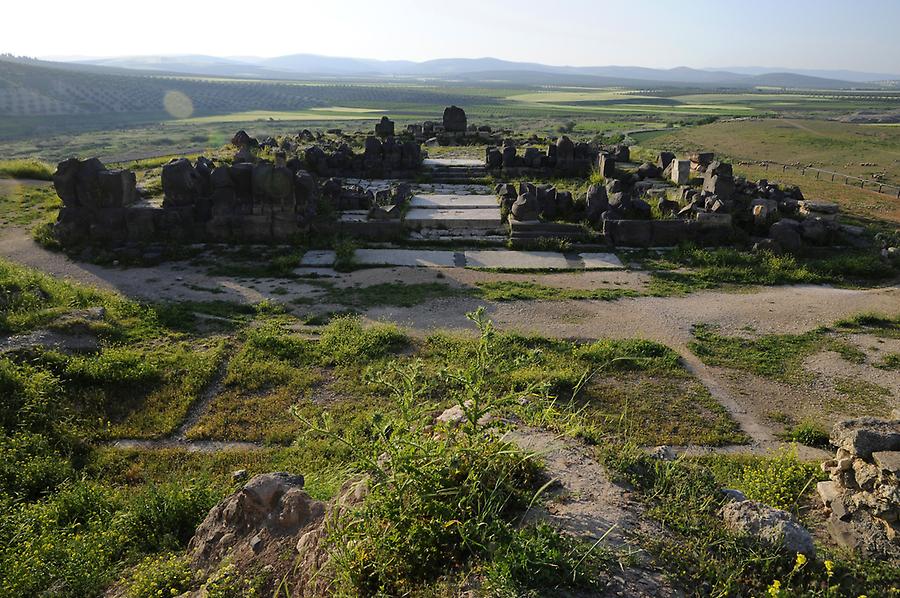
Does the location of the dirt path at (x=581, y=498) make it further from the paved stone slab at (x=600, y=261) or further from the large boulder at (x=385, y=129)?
the large boulder at (x=385, y=129)

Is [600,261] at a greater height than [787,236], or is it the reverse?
[787,236]

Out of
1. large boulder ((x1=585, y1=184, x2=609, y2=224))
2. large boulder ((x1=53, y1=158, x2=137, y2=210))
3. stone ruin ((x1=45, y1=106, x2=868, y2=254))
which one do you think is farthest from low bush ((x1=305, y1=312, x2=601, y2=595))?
large boulder ((x1=53, y1=158, x2=137, y2=210))

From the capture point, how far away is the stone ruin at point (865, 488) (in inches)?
213

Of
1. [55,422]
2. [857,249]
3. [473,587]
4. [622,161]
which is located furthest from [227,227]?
[622,161]

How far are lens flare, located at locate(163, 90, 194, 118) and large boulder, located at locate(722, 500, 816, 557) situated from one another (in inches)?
4184

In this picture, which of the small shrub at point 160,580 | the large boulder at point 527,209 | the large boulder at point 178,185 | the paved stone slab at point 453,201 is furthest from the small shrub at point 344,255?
the small shrub at point 160,580

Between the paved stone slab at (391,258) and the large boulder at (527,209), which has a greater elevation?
the large boulder at (527,209)

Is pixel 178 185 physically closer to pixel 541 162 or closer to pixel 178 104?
pixel 541 162

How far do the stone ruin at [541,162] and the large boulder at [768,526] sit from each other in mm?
21145

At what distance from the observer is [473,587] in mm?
3758

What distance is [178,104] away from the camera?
11044 cm

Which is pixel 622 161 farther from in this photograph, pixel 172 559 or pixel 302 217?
pixel 172 559

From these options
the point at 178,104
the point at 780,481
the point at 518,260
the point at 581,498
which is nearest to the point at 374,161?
the point at 518,260

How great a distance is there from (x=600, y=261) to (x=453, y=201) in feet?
22.7
